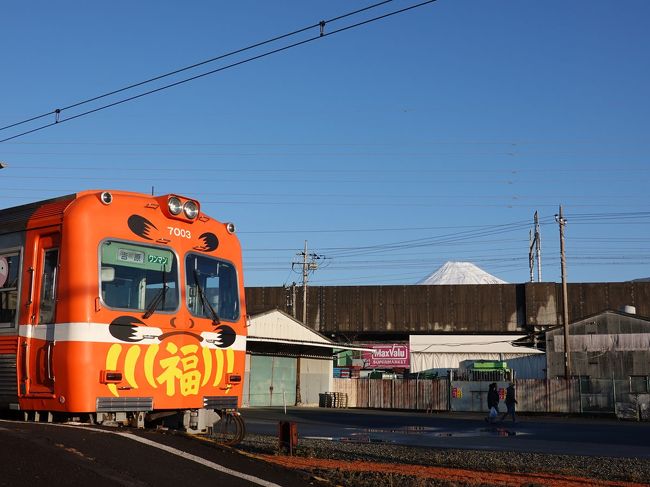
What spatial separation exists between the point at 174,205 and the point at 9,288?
98.8 inches

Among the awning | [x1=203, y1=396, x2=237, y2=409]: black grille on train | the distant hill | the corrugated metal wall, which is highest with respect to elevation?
the distant hill

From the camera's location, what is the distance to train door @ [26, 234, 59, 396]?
33.2 ft

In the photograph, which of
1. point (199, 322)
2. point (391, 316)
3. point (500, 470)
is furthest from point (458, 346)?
point (199, 322)

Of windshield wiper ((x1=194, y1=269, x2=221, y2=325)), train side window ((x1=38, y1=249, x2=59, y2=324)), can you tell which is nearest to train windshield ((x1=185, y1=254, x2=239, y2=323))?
windshield wiper ((x1=194, y1=269, x2=221, y2=325))

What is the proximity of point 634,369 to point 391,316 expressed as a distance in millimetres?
21150

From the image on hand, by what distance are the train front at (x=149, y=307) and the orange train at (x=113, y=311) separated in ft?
0.05

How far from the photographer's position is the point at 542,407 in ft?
140

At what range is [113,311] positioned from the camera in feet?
33.3

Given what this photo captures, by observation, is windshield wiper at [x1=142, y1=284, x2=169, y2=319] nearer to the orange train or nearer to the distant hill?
the orange train

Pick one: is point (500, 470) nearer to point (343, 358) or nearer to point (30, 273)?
point (30, 273)

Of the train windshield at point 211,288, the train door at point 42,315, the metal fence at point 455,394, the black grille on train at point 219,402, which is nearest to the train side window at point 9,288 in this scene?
the train door at point 42,315

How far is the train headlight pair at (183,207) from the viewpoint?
11305mm

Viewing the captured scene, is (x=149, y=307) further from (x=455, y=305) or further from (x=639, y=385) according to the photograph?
(x=455, y=305)

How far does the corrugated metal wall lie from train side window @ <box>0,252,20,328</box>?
160 ft
